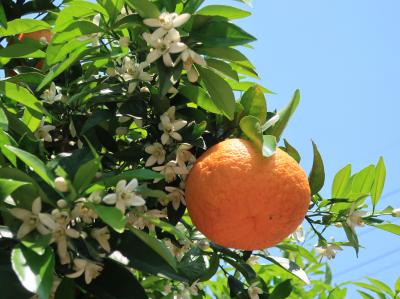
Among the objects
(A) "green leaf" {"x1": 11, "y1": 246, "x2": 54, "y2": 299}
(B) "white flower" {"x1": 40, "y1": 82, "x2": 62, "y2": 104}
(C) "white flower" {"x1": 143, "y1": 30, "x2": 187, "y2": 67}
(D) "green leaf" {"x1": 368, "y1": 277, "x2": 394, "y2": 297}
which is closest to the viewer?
(A) "green leaf" {"x1": 11, "y1": 246, "x2": 54, "y2": 299}

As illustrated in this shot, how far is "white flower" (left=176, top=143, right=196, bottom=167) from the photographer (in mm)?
1270

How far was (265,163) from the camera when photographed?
1.18 m

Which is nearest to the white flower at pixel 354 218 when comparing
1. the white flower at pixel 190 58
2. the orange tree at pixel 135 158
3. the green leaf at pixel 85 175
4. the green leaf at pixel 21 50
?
the orange tree at pixel 135 158

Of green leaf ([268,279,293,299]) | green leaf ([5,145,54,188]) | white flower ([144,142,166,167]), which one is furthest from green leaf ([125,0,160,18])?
green leaf ([268,279,293,299])

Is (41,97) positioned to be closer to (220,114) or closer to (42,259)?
(220,114)

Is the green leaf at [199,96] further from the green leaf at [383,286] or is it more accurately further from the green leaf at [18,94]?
the green leaf at [383,286]

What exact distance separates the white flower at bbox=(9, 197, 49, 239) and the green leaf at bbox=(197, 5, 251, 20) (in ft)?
1.52

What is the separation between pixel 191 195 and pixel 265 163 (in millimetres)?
136

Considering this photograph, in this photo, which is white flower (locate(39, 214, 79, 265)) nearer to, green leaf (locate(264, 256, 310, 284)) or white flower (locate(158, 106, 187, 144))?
white flower (locate(158, 106, 187, 144))

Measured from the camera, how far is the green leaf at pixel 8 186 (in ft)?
3.19

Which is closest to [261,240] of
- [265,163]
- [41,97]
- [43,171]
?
A: [265,163]

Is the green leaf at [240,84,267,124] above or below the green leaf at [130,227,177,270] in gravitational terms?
above

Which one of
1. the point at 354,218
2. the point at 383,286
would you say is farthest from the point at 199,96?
the point at 383,286

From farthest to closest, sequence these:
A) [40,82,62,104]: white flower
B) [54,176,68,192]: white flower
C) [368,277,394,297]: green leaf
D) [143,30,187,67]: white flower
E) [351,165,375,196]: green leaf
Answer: [368,277,394,297]: green leaf < [351,165,375,196]: green leaf < [40,82,62,104]: white flower < [143,30,187,67]: white flower < [54,176,68,192]: white flower
